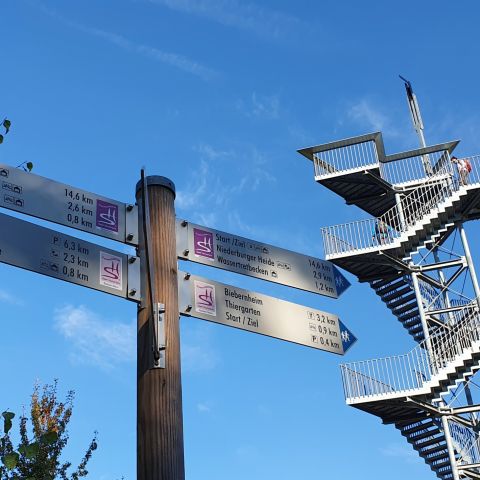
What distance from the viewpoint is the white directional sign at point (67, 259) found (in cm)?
477

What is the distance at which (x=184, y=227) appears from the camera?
533 centimetres

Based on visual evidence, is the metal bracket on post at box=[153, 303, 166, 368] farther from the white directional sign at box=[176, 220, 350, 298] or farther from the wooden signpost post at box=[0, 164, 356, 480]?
the white directional sign at box=[176, 220, 350, 298]

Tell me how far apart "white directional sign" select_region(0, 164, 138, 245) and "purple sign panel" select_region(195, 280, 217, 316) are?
56 cm

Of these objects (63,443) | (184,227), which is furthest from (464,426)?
(184,227)

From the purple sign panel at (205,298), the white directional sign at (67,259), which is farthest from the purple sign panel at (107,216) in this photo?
the purple sign panel at (205,298)

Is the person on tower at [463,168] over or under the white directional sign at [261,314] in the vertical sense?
over

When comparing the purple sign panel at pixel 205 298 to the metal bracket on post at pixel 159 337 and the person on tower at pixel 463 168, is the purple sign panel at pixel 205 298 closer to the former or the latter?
the metal bracket on post at pixel 159 337

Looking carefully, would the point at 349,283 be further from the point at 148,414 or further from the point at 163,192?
the point at 148,414

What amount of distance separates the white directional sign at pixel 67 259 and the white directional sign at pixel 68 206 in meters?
0.12

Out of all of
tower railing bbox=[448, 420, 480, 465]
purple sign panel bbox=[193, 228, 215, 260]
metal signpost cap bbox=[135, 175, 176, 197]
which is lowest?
purple sign panel bbox=[193, 228, 215, 260]

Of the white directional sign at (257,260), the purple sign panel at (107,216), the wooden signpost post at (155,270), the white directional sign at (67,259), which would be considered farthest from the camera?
the white directional sign at (257,260)

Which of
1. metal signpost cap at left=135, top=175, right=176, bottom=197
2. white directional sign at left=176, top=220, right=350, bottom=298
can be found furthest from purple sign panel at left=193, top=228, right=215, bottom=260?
metal signpost cap at left=135, top=175, right=176, bottom=197

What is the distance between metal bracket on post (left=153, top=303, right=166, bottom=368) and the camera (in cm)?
443

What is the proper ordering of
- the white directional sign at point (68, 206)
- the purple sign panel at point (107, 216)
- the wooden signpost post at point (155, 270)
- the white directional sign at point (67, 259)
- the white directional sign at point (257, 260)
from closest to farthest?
the wooden signpost post at point (155, 270) < the white directional sign at point (67, 259) < the white directional sign at point (68, 206) < the purple sign panel at point (107, 216) < the white directional sign at point (257, 260)
